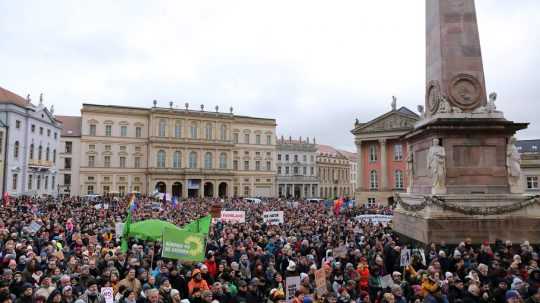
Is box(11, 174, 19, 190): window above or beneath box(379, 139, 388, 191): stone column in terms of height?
beneath

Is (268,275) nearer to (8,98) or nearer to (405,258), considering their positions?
(405,258)

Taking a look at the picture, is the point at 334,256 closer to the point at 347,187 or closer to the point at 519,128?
the point at 519,128

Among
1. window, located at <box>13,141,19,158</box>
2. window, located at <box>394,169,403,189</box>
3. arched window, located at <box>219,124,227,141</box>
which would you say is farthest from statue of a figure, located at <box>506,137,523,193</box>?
arched window, located at <box>219,124,227,141</box>

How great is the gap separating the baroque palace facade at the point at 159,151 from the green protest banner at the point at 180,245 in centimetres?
5313

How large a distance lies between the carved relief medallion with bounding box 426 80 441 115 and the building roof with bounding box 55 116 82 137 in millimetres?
56032

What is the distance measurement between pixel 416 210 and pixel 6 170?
35.4m

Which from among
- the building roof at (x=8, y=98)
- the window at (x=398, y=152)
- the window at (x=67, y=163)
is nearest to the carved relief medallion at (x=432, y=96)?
the window at (x=398, y=152)

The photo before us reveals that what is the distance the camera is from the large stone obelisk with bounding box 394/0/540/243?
1098 centimetres

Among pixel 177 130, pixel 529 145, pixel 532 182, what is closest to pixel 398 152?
pixel 532 182

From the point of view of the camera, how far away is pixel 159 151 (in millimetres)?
61094

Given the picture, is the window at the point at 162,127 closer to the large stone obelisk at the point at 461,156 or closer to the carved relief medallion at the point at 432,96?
the large stone obelisk at the point at 461,156

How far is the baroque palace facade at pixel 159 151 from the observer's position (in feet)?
194

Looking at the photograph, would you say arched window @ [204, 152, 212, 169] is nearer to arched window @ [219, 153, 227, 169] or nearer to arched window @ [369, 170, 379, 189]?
arched window @ [219, 153, 227, 169]

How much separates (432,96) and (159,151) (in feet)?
172
